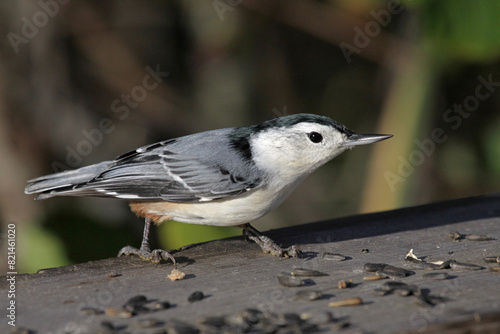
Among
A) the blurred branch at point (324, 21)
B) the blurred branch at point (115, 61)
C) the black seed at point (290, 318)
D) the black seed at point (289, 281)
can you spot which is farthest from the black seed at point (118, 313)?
the blurred branch at point (324, 21)

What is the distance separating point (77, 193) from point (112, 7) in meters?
2.63

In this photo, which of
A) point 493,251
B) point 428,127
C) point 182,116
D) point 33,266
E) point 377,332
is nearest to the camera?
point 377,332

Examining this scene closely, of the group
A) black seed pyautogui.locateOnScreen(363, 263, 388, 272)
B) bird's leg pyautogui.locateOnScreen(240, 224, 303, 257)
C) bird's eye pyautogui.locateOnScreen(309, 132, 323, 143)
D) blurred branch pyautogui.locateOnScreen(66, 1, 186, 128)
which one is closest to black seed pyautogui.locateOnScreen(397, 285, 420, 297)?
black seed pyautogui.locateOnScreen(363, 263, 388, 272)

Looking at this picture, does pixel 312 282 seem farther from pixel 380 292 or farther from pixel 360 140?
pixel 360 140

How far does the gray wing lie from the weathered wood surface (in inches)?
11.5

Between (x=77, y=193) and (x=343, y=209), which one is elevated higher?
(x=77, y=193)

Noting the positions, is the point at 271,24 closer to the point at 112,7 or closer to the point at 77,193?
the point at 112,7

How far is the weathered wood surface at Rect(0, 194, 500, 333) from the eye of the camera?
2098mm

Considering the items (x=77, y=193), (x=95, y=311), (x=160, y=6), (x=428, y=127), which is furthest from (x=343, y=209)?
(x=95, y=311)

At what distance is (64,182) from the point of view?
3.05m

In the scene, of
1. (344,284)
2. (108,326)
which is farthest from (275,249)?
(108,326)

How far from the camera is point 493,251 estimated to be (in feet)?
9.33

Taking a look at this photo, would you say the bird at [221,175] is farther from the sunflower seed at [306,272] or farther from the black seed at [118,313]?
the black seed at [118,313]

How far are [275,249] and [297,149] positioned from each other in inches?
19.4
